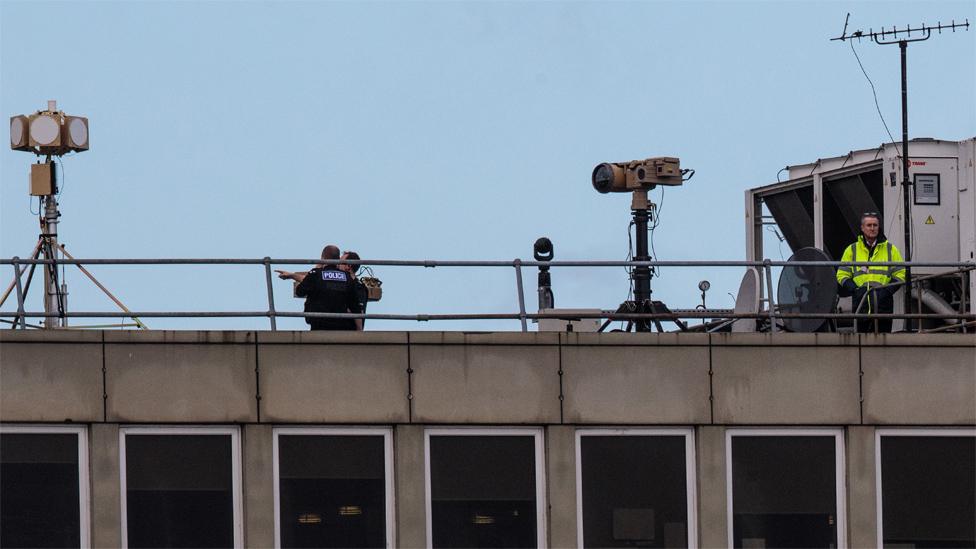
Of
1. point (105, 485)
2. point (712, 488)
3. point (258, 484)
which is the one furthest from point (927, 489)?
point (105, 485)

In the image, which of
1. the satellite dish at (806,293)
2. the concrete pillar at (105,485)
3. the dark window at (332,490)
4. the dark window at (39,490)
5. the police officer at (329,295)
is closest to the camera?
the dark window at (39,490)

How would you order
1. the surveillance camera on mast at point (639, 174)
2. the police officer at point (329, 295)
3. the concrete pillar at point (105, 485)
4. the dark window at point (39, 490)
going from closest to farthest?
the dark window at point (39, 490) → the concrete pillar at point (105, 485) → the police officer at point (329, 295) → the surveillance camera on mast at point (639, 174)

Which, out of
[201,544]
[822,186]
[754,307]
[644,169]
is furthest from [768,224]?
[201,544]

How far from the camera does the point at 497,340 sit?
20672mm

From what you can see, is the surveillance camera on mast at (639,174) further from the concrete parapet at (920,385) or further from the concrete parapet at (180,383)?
the concrete parapet at (180,383)

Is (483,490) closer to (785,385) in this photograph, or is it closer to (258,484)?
(258,484)

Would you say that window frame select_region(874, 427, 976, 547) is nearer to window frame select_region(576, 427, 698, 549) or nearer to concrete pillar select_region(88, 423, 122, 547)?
window frame select_region(576, 427, 698, 549)

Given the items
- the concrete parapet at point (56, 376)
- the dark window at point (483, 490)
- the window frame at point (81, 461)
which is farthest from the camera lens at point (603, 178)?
the window frame at point (81, 461)

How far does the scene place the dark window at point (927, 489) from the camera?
2086cm

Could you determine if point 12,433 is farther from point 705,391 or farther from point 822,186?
point 822,186

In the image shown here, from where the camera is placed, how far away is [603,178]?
24766 millimetres

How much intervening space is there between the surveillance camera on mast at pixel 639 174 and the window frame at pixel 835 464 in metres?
4.66

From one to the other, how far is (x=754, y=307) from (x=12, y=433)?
8.08 metres

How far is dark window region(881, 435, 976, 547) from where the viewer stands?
2086 cm
